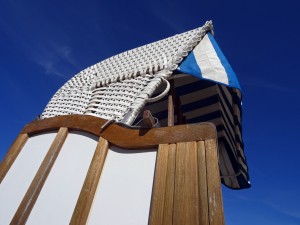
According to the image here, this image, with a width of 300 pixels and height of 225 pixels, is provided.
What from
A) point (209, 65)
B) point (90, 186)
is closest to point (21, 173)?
point (90, 186)

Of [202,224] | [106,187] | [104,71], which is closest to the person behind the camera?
[202,224]

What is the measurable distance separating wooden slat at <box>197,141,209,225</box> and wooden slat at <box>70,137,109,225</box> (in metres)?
0.76

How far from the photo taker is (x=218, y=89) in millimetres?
3719

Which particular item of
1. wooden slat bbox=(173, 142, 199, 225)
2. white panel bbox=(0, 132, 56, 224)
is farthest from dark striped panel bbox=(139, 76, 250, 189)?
wooden slat bbox=(173, 142, 199, 225)

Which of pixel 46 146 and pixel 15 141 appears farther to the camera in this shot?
pixel 15 141

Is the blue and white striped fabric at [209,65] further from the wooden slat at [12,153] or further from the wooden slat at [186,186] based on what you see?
the wooden slat at [12,153]

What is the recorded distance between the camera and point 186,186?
1.50m

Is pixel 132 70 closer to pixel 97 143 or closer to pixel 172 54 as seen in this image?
pixel 172 54

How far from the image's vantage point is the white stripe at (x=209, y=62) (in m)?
2.33

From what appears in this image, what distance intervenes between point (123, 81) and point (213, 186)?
161 cm

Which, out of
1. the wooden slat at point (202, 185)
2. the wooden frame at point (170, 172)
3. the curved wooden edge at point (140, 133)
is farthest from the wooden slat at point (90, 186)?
the wooden slat at point (202, 185)

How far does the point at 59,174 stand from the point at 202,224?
4.02 feet

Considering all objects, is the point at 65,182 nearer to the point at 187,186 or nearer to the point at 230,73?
the point at 187,186

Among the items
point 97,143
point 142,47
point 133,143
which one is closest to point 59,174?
point 97,143
